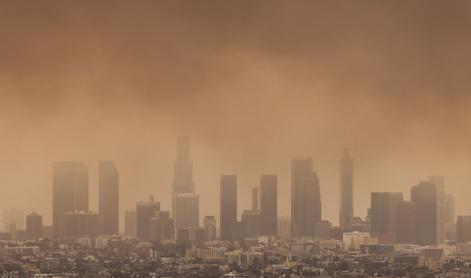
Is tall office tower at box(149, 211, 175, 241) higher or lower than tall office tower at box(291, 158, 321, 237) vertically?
lower

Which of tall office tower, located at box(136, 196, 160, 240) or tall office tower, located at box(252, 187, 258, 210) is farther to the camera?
tall office tower, located at box(252, 187, 258, 210)

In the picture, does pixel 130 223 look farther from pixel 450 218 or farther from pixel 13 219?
pixel 450 218

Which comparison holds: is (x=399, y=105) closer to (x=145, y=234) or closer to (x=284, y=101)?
(x=284, y=101)

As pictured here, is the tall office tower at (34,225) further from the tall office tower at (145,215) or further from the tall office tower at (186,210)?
the tall office tower at (186,210)

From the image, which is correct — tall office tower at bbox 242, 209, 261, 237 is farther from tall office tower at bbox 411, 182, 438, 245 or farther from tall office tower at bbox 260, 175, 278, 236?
tall office tower at bbox 411, 182, 438, 245

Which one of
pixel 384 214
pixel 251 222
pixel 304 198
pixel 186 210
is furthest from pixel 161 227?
pixel 384 214

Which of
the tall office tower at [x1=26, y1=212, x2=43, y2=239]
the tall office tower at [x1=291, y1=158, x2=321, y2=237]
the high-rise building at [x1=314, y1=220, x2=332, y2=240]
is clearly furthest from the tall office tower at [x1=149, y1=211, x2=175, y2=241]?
the high-rise building at [x1=314, y1=220, x2=332, y2=240]

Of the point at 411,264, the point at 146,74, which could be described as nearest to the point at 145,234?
the point at 146,74
